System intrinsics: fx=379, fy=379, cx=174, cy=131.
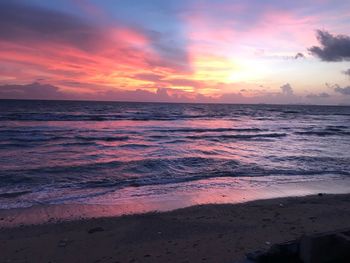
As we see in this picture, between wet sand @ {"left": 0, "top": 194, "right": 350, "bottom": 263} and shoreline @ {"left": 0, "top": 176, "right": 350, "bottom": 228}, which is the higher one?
wet sand @ {"left": 0, "top": 194, "right": 350, "bottom": 263}

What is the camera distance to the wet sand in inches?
232

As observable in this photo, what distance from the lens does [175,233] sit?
7039mm

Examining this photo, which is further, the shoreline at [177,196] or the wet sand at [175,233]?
the shoreline at [177,196]

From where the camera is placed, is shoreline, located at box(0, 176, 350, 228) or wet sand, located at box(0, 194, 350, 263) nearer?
wet sand, located at box(0, 194, 350, 263)

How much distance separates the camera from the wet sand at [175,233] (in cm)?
589

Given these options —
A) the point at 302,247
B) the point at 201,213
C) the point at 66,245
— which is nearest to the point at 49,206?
the point at 66,245

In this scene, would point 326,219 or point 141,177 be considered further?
point 141,177

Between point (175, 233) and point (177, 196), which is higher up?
point (175, 233)

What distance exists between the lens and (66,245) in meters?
6.36

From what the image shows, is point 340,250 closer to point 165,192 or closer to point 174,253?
point 174,253

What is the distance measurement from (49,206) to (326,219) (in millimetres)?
6276

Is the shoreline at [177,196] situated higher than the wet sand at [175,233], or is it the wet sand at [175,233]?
the wet sand at [175,233]

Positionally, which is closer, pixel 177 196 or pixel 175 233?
pixel 175 233

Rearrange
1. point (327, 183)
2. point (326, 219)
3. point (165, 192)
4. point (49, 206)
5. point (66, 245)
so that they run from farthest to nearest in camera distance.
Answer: point (327, 183), point (165, 192), point (49, 206), point (326, 219), point (66, 245)
